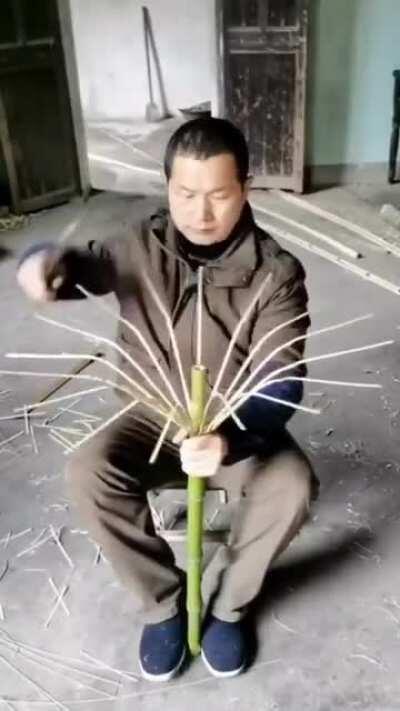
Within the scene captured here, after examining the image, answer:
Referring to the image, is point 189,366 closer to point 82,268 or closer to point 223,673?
point 82,268

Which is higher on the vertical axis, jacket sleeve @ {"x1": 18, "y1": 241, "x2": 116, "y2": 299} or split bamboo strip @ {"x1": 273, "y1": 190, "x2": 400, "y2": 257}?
jacket sleeve @ {"x1": 18, "y1": 241, "x2": 116, "y2": 299}

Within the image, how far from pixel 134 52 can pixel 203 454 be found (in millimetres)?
6169

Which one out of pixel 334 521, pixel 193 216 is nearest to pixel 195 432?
pixel 193 216

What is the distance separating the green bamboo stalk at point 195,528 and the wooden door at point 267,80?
3383 millimetres

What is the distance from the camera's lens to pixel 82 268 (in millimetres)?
1643

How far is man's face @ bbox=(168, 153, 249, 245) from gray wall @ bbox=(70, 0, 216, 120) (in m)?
5.46

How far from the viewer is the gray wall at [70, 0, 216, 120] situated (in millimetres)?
6609

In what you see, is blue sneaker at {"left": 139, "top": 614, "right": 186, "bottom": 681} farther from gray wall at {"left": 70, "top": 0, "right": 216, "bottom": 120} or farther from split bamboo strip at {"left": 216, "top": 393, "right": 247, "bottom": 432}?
gray wall at {"left": 70, "top": 0, "right": 216, "bottom": 120}

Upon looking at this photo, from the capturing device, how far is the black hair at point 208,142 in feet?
4.74

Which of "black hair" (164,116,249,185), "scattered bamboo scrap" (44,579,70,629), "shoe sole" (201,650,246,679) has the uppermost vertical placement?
"black hair" (164,116,249,185)

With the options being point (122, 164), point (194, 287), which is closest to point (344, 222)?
point (122, 164)

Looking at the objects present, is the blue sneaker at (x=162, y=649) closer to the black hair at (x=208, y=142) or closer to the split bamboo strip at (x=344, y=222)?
the black hair at (x=208, y=142)

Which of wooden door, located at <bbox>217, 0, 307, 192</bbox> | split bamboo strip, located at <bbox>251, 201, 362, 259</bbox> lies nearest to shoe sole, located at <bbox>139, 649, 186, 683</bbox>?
split bamboo strip, located at <bbox>251, 201, 362, 259</bbox>

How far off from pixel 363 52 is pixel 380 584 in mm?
3402
